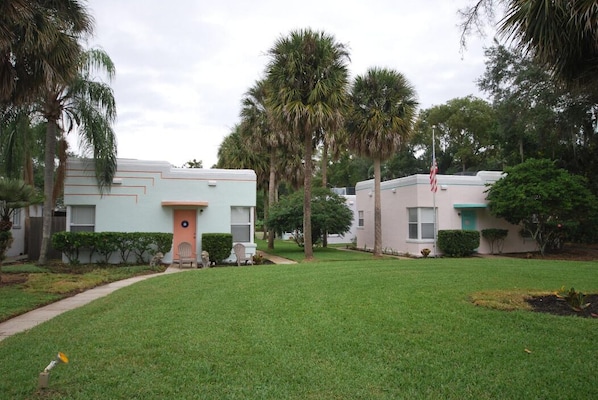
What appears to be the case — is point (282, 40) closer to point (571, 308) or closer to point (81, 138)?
point (81, 138)

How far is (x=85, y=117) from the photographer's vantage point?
15086mm

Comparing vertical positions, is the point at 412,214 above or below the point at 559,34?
below

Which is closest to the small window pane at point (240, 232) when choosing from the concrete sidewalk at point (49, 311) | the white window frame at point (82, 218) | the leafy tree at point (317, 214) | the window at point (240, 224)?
the window at point (240, 224)

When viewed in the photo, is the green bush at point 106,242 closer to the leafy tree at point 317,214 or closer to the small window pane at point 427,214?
the leafy tree at point 317,214

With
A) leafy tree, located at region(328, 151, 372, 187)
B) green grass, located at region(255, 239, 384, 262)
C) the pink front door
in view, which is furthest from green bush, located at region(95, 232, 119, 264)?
leafy tree, located at region(328, 151, 372, 187)

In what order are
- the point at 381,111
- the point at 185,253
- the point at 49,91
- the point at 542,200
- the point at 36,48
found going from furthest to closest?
the point at 381,111
the point at 542,200
the point at 185,253
the point at 49,91
the point at 36,48

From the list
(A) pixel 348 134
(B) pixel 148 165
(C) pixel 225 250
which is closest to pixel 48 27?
(B) pixel 148 165

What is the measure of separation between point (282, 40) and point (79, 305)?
12565 mm

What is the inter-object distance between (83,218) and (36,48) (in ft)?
27.7

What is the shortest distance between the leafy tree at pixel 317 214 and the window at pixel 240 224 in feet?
13.9

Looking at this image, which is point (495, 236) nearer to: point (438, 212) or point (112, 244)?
point (438, 212)

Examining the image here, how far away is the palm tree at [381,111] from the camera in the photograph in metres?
18.7

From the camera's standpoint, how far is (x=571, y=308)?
689cm

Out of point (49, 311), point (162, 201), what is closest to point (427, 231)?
point (162, 201)
